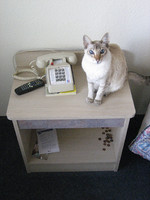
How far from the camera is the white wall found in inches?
43.1

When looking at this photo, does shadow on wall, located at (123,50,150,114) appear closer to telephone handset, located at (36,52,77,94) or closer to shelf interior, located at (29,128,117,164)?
shelf interior, located at (29,128,117,164)

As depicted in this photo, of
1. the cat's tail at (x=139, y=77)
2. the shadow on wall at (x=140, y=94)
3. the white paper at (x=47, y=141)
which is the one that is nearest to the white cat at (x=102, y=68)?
the cat's tail at (x=139, y=77)

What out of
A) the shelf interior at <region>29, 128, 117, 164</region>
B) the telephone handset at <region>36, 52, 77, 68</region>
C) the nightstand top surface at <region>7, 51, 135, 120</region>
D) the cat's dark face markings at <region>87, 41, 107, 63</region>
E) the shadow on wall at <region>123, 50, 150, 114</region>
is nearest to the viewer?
the cat's dark face markings at <region>87, 41, 107, 63</region>

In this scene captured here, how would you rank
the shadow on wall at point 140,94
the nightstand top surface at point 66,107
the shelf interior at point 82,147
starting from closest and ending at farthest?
the nightstand top surface at point 66,107
the shelf interior at point 82,147
the shadow on wall at point 140,94

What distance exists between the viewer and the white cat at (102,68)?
902mm

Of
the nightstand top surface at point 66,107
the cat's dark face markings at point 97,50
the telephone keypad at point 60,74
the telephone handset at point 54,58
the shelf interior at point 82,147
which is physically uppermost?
the cat's dark face markings at point 97,50

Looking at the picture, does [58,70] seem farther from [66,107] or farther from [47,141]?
[47,141]

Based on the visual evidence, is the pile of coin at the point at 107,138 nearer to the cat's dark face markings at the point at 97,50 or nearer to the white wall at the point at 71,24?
the white wall at the point at 71,24

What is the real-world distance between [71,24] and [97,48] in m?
0.37

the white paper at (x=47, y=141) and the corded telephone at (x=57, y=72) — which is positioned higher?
the corded telephone at (x=57, y=72)

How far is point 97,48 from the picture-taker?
886mm

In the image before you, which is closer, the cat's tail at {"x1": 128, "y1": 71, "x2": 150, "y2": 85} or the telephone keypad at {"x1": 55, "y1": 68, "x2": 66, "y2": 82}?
the telephone keypad at {"x1": 55, "y1": 68, "x2": 66, "y2": 82}

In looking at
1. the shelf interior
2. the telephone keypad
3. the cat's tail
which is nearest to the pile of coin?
the shelf interior

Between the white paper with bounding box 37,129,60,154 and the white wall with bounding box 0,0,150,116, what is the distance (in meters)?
0.53
